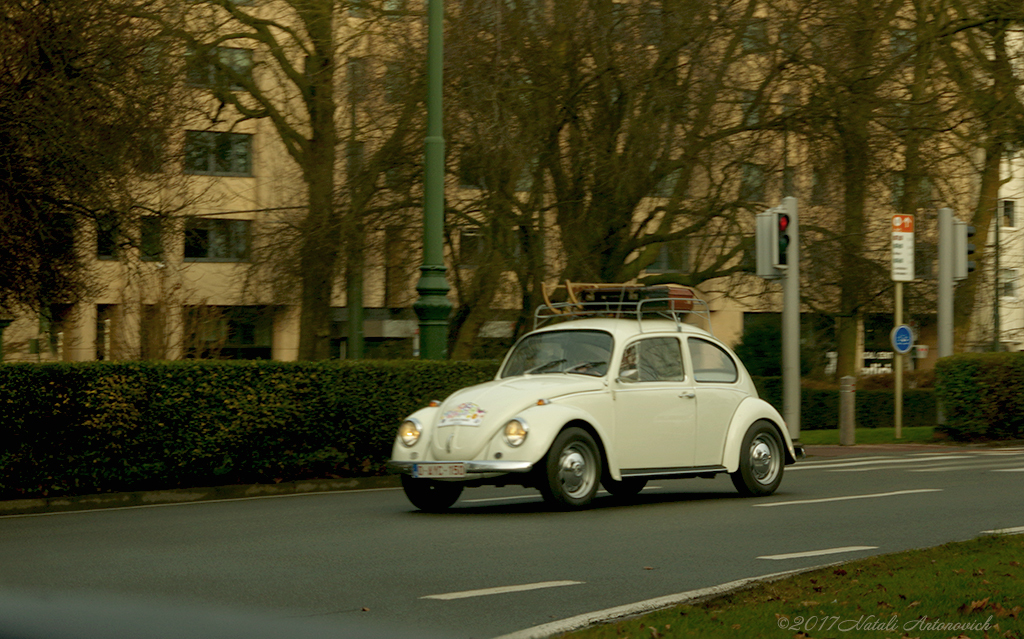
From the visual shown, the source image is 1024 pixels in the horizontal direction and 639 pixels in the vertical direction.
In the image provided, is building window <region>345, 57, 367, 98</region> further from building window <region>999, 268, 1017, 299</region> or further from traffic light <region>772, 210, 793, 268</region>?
building window <region>999, 268, 1017, 299</region>

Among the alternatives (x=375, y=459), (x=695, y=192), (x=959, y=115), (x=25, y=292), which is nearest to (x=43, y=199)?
(x=25, y=292)

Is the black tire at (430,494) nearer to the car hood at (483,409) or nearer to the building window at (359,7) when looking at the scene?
the car hood at (483,409)

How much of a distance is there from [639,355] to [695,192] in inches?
425

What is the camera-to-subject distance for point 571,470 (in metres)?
11.8

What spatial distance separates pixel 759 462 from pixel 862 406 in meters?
23.9

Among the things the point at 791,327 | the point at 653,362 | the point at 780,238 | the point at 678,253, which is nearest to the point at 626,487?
the point at 653,362

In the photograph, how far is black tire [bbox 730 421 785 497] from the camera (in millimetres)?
13227

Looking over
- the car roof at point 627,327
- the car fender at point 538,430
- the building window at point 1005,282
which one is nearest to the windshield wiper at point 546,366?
the car roof at point 627,327

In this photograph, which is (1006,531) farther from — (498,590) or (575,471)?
(498,590)

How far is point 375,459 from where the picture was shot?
16562 millimetres

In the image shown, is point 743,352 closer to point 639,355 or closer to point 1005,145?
point 1005,145

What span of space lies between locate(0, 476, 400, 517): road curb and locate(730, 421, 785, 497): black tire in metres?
4.66

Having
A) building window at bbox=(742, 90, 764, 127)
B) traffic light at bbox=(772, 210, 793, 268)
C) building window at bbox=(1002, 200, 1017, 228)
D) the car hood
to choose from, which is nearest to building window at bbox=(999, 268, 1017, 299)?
building window at bbox=(742, 90, 764, 127)

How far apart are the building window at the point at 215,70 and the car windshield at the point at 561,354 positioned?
1015 centimetres
